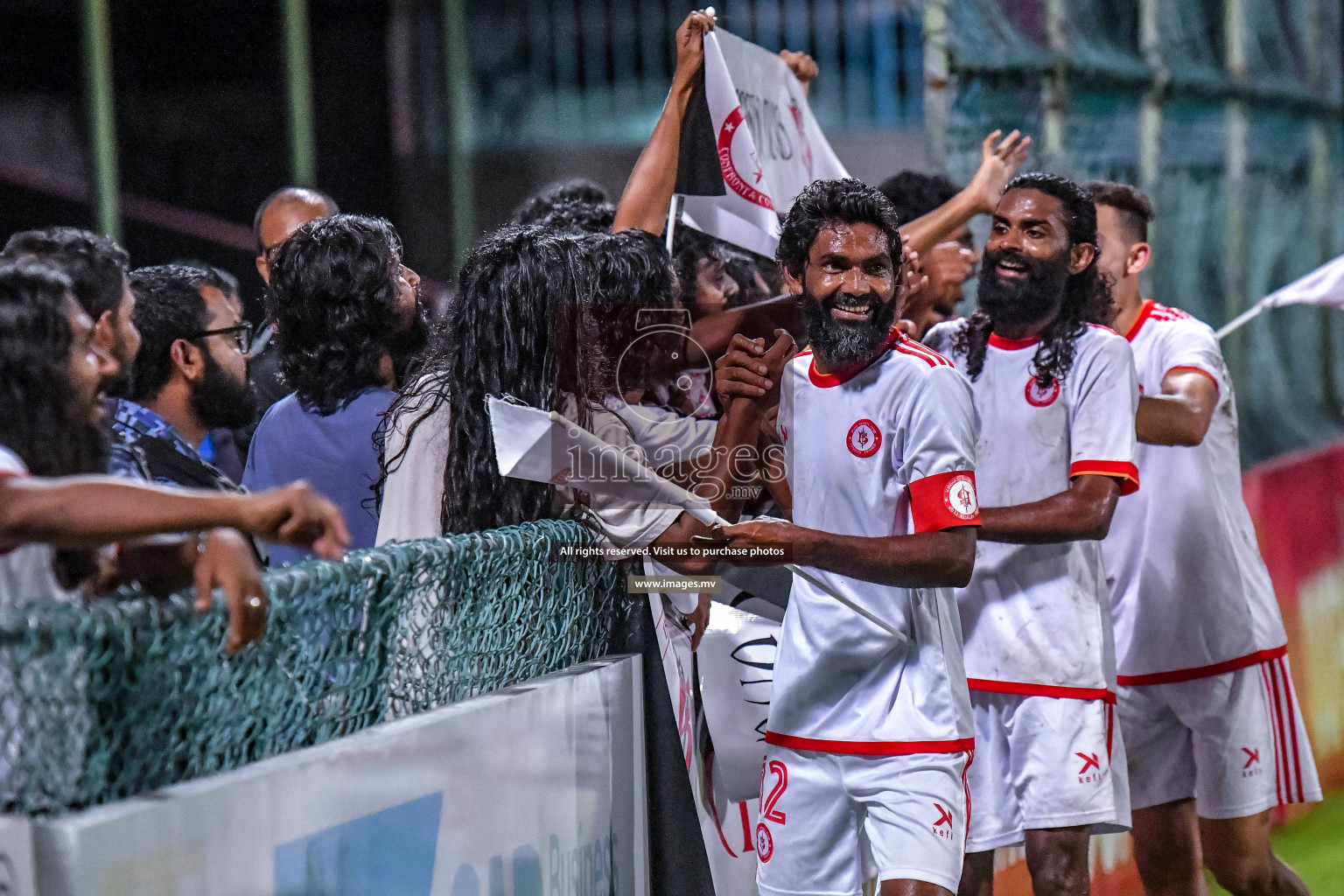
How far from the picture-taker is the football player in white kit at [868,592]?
2691mm

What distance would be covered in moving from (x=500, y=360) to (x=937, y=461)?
2.64 feet

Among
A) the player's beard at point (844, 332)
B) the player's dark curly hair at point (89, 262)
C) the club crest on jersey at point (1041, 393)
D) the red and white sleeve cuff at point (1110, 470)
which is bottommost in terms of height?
the red and white sleeve cuff at point (1110, 470)

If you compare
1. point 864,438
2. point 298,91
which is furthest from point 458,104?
point 864,438

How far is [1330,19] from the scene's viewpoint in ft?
31.2

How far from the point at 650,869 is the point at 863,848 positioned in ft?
1.92

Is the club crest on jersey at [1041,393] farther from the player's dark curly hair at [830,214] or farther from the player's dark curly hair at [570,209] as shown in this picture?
the player's dark curly hair at [570,209]

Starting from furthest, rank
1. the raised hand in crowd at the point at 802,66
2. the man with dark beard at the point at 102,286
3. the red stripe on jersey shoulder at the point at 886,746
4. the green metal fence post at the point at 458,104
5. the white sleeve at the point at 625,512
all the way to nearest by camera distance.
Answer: the green metal fence post at the point at 458,104, the raised hand in crowd at the point at 802,66, the red stripe on jersey shoulder at the point at 886,746, the white sleeve at the point at 625,512, the man with dark beard at the point at 102,286

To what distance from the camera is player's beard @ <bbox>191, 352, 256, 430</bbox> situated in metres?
3.37

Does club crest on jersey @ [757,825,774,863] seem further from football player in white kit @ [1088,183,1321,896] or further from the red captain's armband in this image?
football player in white kit @ [1088,183,1321,896]

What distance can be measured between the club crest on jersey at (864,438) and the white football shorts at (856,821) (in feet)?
1.77

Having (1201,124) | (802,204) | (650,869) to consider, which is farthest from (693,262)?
(1201,124)

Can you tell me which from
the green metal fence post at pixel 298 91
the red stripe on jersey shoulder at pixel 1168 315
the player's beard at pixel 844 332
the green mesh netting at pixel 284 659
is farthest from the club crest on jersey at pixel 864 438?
the green metal fence post at pixel 298 91

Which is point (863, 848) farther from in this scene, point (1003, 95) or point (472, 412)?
point (1003, 95)

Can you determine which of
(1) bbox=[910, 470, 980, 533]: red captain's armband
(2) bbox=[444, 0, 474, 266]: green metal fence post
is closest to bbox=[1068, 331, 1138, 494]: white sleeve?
→ (1) bbox=[910, 470, 980, 533]: red captain's armband
